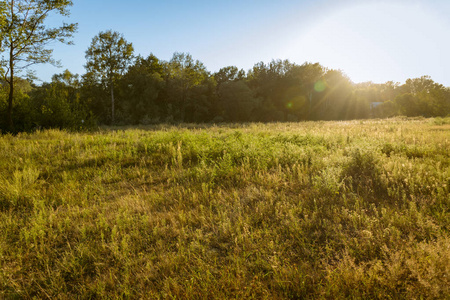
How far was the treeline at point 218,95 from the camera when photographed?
118 feet

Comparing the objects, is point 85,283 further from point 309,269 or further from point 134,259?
point 309,269

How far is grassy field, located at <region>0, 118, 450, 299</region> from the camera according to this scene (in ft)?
7.15

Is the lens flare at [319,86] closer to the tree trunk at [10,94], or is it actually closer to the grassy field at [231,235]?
the grassy field at [231,235]

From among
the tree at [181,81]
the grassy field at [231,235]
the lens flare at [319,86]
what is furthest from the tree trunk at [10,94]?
the lens flare at [319,86]

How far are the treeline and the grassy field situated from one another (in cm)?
2506

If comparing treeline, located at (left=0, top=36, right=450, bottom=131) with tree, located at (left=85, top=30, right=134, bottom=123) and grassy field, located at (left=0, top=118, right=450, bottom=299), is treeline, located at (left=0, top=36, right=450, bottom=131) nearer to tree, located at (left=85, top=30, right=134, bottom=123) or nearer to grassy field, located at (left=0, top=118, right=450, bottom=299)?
tree, located at (left=85, top=30, right=134, bottom=123)

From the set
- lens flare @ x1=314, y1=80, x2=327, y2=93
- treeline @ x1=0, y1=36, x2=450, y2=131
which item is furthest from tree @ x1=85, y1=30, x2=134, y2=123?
lens flare @ x1=314, y1=80, x2=327, y2=93

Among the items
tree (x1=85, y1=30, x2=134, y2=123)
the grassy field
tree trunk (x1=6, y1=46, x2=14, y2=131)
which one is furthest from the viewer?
tree (x1=85, y1=30, x2=134, y2=123)

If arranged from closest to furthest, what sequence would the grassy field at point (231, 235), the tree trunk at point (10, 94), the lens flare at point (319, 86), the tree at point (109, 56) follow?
the grassy field at point (231, 235) → the tree trunk at point (10, 94) → the tree at point (109, 56) → the lens flare at point (319, 86)

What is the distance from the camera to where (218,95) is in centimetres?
4472

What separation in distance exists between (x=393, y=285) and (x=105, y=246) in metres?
3.24

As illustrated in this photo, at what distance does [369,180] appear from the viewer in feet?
14.5

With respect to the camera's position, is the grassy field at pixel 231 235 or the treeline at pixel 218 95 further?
the treeline at pixel 218 95

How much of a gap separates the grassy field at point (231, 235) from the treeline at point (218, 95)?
25.1 m
